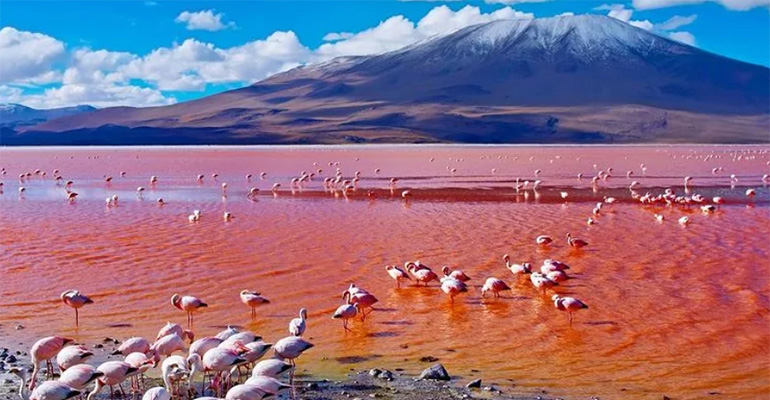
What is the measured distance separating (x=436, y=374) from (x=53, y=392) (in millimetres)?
3984

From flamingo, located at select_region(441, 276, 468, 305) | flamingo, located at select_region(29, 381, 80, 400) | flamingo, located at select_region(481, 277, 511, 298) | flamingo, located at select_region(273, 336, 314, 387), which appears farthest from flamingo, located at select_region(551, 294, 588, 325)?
flamingo, located at select_region(29, 381, 80, 400)

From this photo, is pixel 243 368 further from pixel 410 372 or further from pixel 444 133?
pixel 444 133

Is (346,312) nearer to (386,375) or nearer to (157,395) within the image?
(386,375)

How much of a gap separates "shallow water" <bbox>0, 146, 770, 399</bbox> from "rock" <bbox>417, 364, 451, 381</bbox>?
0.41 m

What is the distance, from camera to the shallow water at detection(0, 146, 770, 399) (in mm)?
9805

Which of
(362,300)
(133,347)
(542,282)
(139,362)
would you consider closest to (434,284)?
(542,282)

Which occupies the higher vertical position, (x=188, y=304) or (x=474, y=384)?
(x=188, y=304)

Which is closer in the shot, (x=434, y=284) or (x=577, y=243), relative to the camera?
(x=434, y=284)

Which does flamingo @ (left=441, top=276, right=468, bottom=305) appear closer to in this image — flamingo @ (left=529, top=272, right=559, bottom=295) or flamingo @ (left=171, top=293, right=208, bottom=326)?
flamingo @ (left=529, top=272, right=559, bottom=295)

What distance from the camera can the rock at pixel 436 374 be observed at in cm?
878

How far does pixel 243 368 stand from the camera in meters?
9.37

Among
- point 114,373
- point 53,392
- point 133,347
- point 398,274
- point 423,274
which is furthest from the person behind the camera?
point 398,274

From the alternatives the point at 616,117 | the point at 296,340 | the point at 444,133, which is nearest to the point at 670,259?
the point at 296,340

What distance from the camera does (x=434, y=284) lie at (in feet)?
46.7
